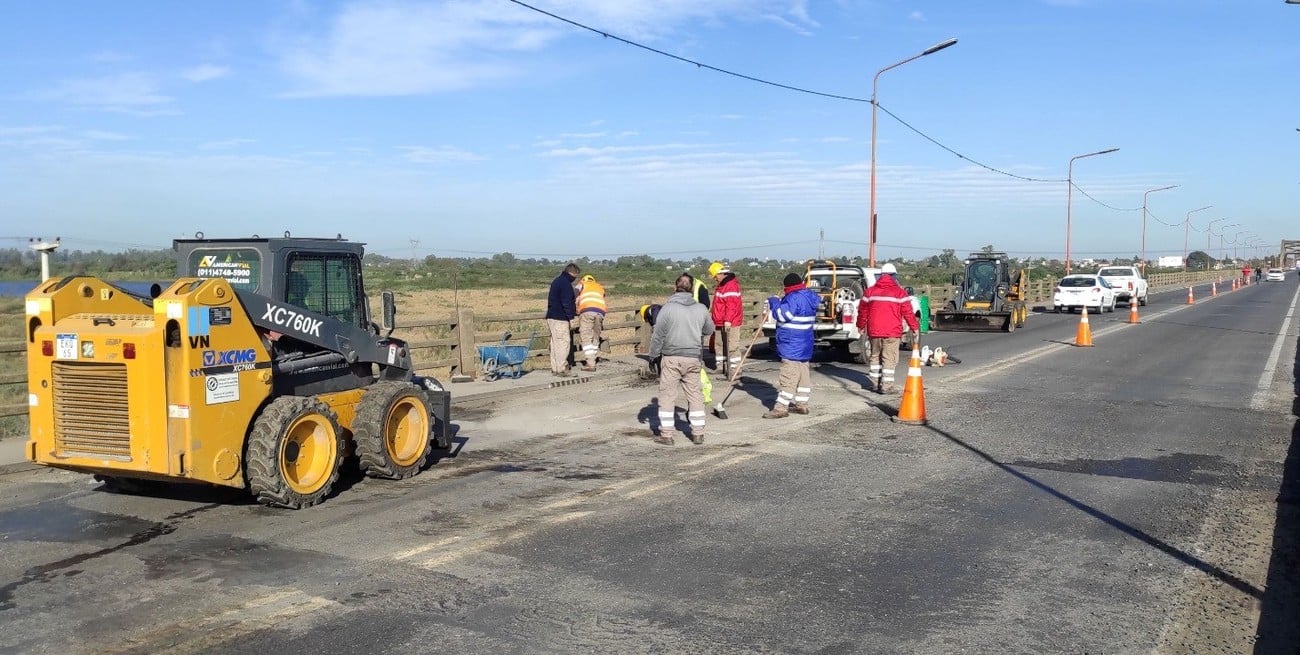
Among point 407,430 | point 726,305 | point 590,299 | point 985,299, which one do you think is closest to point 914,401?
point 726,305

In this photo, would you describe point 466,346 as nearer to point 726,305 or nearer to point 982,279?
point 726,305

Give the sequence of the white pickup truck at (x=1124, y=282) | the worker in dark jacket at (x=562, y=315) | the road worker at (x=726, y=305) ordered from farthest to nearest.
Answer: the white pickup truck at (x=1124, y=282)
the worker in dark jacket at (x=562, y=315)
the road worker at (x=726, y=305)

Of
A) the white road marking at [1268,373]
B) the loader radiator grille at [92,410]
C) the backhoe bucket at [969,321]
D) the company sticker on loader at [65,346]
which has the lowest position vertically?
the white road marking at [1268,373]

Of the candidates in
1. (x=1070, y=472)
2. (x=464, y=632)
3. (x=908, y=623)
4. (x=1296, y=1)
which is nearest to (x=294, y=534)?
(x=464, y=632)

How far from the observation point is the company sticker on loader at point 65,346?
693cm

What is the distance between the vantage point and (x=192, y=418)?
6.72 meters

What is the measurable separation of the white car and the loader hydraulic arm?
32846 mm

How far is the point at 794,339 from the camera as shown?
11.6 meters

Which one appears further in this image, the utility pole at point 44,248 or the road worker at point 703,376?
the road worker at point 703,376

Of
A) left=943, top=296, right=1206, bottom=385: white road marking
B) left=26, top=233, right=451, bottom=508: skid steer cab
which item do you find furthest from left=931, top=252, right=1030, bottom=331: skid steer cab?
left=26, top=233, right=451, bottom=508: skid steer cab

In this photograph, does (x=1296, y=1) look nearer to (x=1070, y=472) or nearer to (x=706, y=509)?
(x=1070, y=472)

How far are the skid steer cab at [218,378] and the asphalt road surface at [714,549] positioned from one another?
0.42 metres

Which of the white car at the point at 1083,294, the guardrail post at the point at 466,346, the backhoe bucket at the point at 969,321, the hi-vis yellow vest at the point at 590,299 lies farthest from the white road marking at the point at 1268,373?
the guardrail post at the point at 466,346

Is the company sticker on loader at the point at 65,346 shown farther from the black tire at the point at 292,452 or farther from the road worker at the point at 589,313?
the road worker at the point at 589,313
